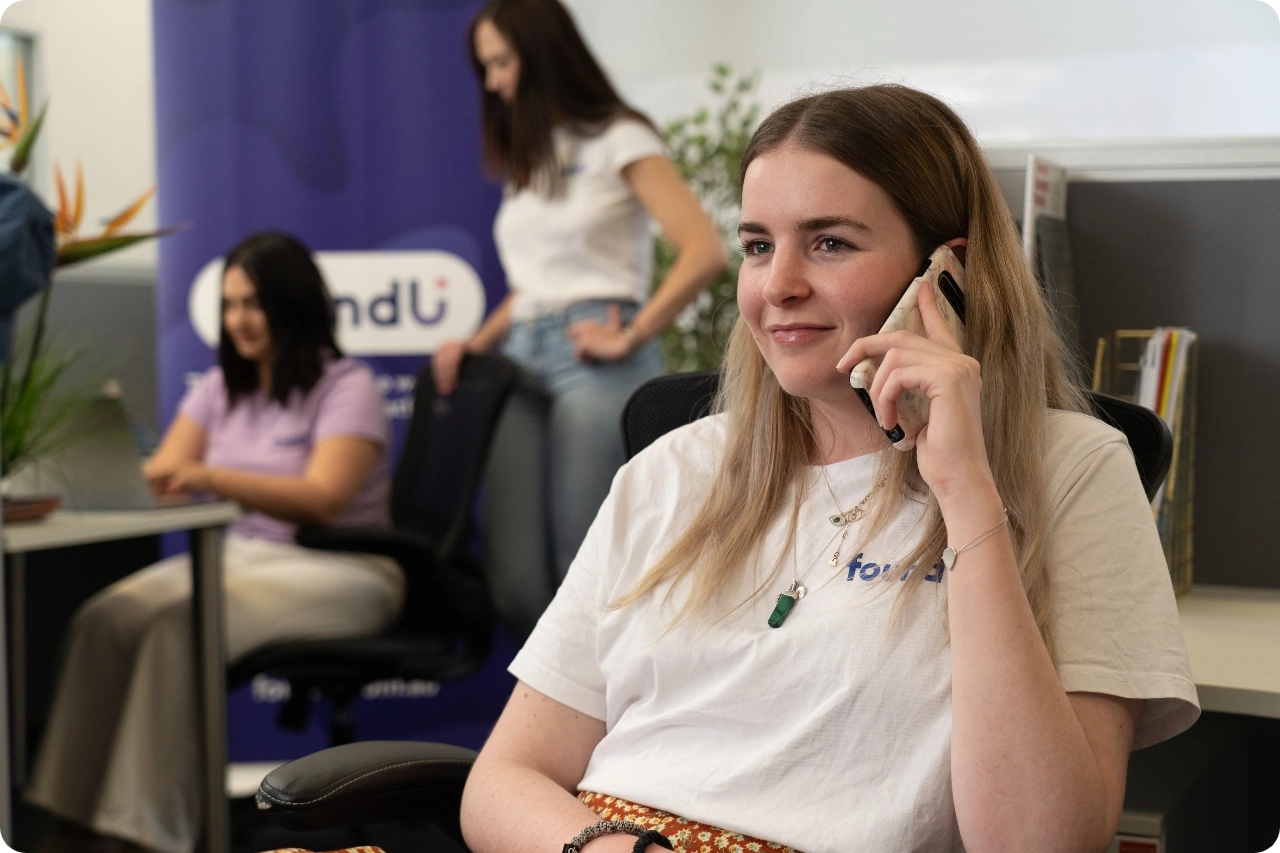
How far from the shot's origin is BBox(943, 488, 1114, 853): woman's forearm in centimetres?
102

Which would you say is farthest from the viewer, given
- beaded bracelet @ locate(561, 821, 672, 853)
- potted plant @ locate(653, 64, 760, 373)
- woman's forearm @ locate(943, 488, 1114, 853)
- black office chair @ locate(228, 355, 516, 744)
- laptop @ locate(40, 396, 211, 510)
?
potted plant @ locate(653, 64, 760, 373)

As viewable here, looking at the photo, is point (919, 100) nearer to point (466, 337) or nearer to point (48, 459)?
point (48, 459)

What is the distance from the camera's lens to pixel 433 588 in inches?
108

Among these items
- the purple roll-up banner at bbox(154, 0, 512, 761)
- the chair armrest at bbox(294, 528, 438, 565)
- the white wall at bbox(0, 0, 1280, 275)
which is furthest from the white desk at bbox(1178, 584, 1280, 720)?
the white wall at bbox(0, 0, 1280, 275)

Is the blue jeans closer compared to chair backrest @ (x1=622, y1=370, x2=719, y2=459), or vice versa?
chair backrest @ (x1=622, y1=370, x2=719, y2=459)

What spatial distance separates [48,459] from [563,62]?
133 cm

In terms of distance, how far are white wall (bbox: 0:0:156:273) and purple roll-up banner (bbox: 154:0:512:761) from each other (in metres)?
1.11

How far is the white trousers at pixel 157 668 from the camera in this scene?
9.08 ft

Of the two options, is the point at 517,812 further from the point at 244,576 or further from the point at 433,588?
the point at 244,576

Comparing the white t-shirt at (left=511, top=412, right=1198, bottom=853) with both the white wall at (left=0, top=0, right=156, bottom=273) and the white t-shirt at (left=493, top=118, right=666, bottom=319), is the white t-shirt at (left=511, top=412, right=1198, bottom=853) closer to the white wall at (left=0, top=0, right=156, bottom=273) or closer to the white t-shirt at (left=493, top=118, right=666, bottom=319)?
the white t-shirt at (left=493, top=118, right=666, bottom=319)

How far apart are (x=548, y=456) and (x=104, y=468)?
2.95 ft

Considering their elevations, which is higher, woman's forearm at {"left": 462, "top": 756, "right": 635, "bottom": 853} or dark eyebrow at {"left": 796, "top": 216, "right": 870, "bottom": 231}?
dark eyebrow at {"left": 796, "top": 216, "right": 870, "bottom": 231}

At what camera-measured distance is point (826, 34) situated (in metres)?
4.98

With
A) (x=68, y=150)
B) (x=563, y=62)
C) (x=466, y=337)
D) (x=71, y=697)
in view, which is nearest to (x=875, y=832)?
(x=563, y=62)
